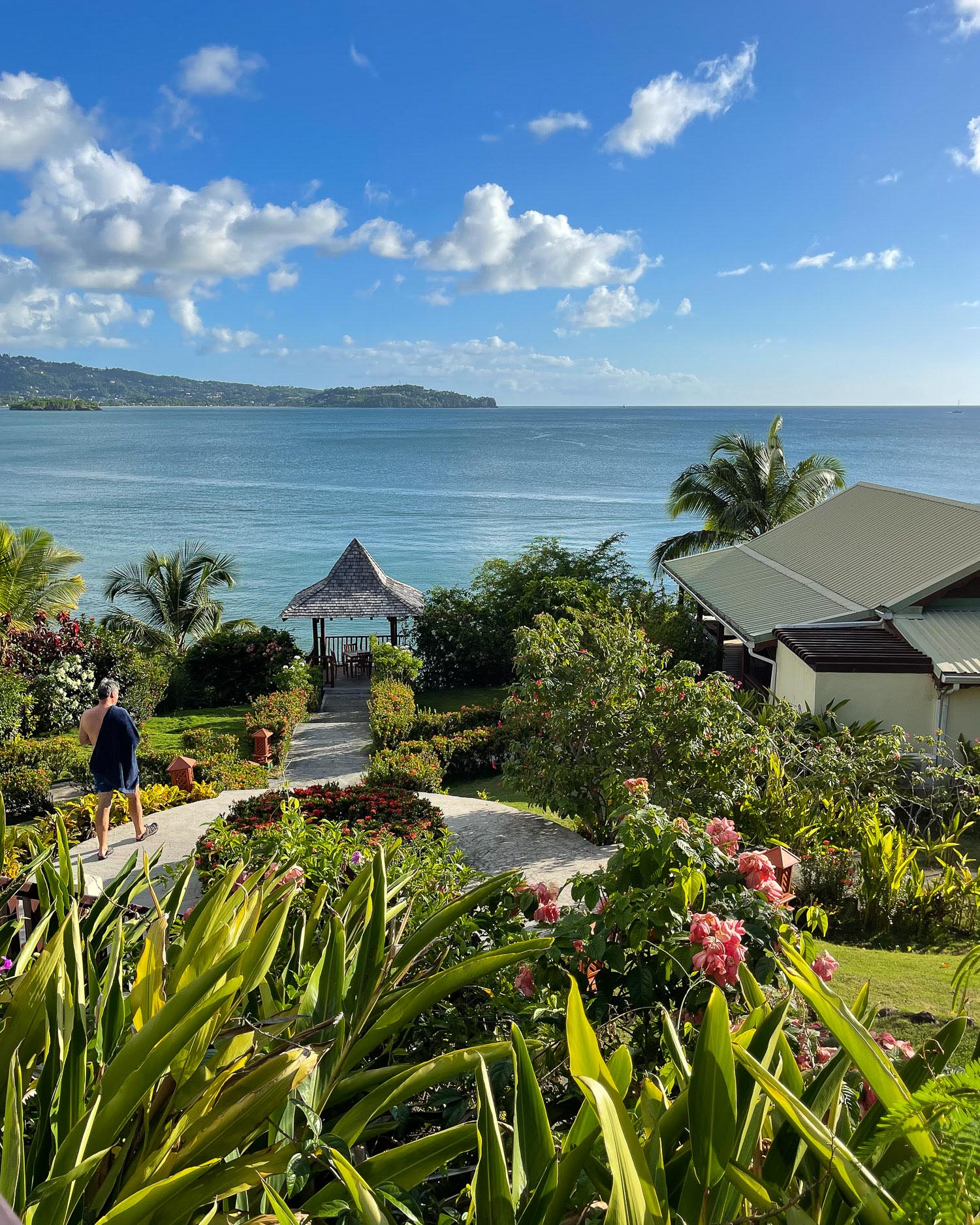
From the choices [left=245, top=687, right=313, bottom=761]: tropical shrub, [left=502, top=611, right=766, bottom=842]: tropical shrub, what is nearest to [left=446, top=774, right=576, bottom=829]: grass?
[left=502, top=611, right=766, bottom=842]: tropical shrub

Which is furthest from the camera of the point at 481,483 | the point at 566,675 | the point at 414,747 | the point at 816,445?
the point at 816,445

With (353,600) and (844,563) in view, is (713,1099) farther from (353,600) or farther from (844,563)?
(353,600)

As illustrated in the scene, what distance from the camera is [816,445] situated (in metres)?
142

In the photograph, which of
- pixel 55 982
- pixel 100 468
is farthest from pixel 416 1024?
pixel 100 468

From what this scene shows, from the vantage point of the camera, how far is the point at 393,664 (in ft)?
61.1

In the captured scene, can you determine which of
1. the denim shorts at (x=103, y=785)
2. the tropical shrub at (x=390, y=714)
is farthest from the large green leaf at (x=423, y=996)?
the tropical shrub at (x=390, y=714)

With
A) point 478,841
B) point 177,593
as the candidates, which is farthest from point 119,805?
point 177,593

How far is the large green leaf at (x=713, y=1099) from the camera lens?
1795 mm

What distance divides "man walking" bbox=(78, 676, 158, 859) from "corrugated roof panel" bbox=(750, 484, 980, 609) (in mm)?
11192

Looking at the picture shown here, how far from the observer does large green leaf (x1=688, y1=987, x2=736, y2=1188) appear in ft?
5.89

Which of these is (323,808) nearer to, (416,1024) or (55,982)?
(416,1024)

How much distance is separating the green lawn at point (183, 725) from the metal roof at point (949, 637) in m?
11.0

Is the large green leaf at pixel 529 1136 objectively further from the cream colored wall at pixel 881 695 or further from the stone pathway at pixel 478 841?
the cream colored wall at pixel 881 695

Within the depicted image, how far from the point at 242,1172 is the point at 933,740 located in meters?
9.96
